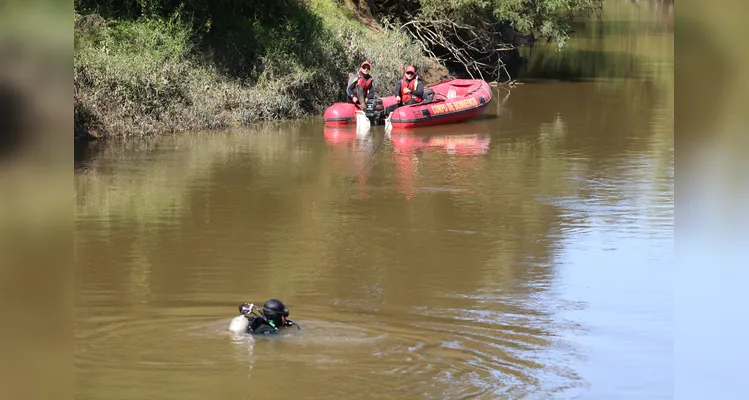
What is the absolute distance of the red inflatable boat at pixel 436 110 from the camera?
19.8 meters

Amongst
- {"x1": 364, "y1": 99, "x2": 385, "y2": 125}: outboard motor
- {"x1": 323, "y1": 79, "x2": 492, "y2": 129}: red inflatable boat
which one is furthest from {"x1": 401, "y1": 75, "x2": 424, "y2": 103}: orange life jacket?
{"x1": 364, "y1": 99, "x2": 385, "y2": 125}: outboard motor

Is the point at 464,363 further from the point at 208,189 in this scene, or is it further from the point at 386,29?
the point at 386,29

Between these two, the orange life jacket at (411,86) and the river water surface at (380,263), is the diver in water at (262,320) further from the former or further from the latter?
the orange life jacket at (411,86)

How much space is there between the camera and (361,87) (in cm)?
1978

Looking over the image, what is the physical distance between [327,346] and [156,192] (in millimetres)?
7075

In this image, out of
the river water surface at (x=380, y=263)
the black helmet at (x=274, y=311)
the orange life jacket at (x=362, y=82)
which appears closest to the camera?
the river water surface at (x=380, y=263)

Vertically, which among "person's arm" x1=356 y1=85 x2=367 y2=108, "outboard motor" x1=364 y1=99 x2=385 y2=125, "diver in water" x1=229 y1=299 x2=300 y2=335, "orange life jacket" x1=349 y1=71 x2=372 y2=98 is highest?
"orange life jacket" x1=349 y1=71 x2=372 y2=98

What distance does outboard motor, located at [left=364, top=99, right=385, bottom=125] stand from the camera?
65.0 feet

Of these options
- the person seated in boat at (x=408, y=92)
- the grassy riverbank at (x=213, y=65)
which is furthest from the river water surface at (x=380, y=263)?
the person seated in boat at (x=408, y=92)

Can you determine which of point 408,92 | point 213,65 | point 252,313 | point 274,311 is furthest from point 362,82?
point 274,311

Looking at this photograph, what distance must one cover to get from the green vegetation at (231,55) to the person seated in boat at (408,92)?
2.14 metres

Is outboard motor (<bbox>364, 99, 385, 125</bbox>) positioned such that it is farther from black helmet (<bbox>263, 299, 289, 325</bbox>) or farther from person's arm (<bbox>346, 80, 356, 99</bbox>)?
black helmet (<bbox>263, 299, 289, 325</bbox>)

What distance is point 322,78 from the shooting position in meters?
22.1

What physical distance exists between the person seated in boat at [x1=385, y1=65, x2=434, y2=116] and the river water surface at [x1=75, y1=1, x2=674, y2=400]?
3.24 ft
